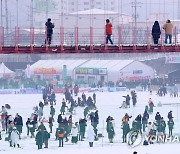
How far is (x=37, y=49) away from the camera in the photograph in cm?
1833

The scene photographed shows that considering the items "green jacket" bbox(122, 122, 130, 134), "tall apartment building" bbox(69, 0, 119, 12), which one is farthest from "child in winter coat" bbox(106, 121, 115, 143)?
"tall apartment building" bbox(69, 0, 119, 12)

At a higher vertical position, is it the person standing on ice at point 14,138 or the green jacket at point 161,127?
the green jacket at point 161,127

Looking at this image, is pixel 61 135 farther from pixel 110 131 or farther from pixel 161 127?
pixel 161 127

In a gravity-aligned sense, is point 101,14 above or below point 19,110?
above

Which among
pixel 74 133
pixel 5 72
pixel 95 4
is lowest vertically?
pixel 74 133

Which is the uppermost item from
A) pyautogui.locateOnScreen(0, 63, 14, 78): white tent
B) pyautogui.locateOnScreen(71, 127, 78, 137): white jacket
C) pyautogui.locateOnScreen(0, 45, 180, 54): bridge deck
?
pyautogui.locateOnScreen(0, 63, 14, 78): white tent

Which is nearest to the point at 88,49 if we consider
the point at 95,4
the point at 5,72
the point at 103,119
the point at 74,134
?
the point at 74,134

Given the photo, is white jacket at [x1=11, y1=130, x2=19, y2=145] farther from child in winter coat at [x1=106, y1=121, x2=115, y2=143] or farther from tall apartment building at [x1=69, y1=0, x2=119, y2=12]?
tall apartment building at [x1=69, y1=0, x2=119, y2=12]

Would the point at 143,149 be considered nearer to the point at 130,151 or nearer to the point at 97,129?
the point at 130,151

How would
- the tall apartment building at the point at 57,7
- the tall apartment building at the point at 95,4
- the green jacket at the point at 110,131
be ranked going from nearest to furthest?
the green jacket at the point at 110,131 < the tall apartment building at the point at 57,7 < the tall apartment building at the point at 95,4

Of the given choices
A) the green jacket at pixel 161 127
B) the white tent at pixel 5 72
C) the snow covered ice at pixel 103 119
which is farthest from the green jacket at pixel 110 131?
the white tent at pixel 5 72

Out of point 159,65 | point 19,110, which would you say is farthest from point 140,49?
point 159,65

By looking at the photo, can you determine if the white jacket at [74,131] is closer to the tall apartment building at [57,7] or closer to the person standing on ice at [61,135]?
the person standing on ice at [61,135]

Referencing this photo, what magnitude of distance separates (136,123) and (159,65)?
30.4 m
